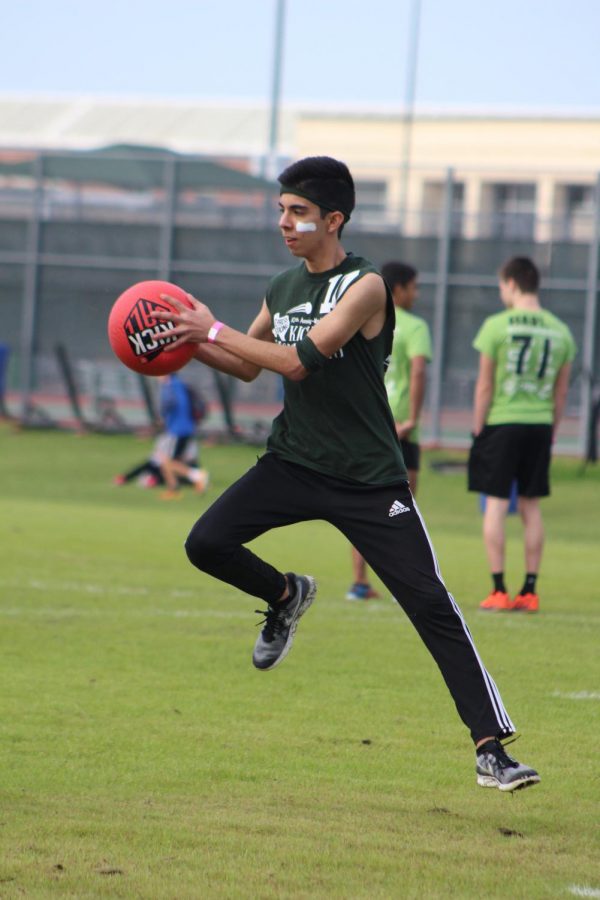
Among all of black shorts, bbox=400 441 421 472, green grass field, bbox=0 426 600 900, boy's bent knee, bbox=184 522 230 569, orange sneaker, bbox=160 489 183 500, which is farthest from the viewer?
orange sneaker, bbox=160 489 183 500

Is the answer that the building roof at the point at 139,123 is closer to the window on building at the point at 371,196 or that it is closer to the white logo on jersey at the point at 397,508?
the window on building at the point at 371,196

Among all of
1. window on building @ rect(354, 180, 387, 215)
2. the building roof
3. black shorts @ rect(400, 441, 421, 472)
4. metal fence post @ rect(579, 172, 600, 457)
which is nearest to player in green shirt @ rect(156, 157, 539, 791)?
black shorts @ rect(400, 441, 421, 472)

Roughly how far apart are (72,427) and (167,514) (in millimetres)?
9156

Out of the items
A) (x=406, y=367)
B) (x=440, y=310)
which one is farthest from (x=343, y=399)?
(x=440, y=310)

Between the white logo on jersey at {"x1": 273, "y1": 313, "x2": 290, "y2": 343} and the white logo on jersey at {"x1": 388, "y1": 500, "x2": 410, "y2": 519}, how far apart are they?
0.76m

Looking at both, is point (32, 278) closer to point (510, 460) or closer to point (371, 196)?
point (371, 196)

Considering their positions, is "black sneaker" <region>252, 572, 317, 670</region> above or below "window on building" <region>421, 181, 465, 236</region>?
below

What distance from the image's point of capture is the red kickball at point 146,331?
18.3ft

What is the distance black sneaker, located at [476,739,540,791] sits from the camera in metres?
5.20

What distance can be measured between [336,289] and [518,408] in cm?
501

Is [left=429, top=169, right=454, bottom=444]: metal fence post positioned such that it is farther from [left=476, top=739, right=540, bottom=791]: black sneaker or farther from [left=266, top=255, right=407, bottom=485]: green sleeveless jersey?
[left=476, top=739, right=540, bottom=791]: black sneaker

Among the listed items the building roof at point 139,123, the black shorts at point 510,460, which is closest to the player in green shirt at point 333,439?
the black shorts at point 510,460

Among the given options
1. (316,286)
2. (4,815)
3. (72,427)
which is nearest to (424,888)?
(4,815)

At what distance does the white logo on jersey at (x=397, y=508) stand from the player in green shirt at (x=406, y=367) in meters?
5.09
